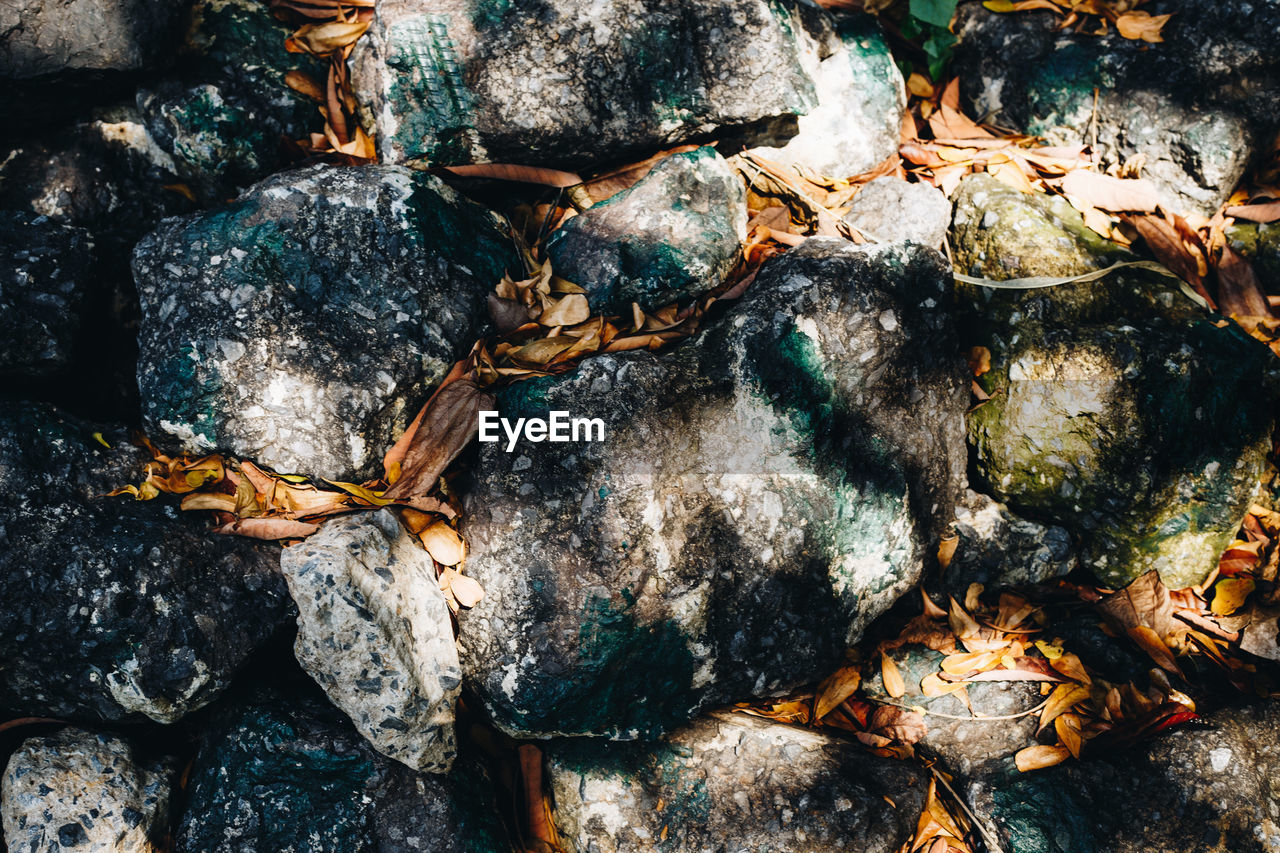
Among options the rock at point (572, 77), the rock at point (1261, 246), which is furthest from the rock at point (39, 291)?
the rock at point (1261, 246)

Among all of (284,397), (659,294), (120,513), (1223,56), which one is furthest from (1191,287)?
(120,513)

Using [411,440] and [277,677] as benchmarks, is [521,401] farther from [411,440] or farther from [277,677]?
[277,677]

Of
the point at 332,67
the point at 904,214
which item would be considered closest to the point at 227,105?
the point at 332,67

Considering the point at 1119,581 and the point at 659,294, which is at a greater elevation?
the point at 659,294

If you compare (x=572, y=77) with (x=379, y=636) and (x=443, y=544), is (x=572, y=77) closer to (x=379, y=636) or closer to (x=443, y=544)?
(x=443, y=544)

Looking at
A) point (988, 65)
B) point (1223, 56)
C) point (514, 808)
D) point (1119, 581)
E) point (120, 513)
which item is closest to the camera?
point (120, 513)

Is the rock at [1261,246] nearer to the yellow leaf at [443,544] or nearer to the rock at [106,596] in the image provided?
the yellow leaf at [443,544]
